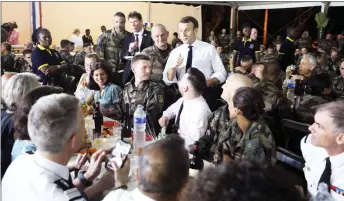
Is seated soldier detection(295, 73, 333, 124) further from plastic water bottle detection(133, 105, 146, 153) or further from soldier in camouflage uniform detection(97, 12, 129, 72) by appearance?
soldier in camouflage uniform detection(97, 12, 129, 72)

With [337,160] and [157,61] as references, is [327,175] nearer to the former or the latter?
[337,160]

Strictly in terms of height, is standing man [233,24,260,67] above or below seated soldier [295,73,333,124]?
above

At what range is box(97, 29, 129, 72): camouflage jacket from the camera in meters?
4.63

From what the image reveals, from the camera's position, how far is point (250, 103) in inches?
77.5

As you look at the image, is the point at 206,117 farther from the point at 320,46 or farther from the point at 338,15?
the point at 338,15

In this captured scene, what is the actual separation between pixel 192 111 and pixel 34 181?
1391 mm

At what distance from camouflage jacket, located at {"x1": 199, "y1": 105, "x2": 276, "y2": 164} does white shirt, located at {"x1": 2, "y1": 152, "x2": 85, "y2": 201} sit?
2.78ft

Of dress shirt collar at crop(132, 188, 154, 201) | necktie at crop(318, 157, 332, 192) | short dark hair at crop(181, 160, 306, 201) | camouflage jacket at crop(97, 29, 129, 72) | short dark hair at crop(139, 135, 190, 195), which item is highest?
camouflage jacket at crop(97, 29, 129, 72)

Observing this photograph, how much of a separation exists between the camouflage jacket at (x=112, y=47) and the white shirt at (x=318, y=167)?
10.4 ft

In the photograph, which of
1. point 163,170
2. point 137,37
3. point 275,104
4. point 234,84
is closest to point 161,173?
point 163,170

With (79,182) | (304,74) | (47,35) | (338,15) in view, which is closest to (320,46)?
(304,74)

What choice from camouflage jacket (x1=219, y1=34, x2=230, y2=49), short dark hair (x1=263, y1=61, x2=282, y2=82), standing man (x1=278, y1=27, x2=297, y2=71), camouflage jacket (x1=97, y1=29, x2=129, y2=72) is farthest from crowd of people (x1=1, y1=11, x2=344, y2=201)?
camouflage jacket (x1=219, y1=34, x2=230, y2=49)

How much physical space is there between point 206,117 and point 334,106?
99cm

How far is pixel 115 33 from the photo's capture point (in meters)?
4.64
